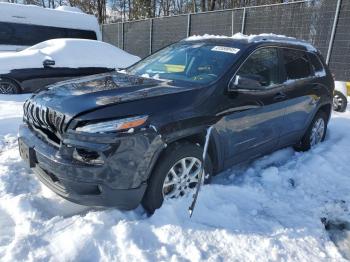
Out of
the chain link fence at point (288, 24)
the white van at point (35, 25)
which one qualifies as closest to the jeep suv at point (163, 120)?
the chain link fence at point (288, 24)

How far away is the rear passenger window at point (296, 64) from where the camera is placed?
4609mm

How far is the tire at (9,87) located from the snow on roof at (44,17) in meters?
3.14

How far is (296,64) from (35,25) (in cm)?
795

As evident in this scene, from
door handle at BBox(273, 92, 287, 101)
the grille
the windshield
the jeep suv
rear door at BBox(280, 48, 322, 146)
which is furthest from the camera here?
rear door at BBox(280, 48, 322, 146)

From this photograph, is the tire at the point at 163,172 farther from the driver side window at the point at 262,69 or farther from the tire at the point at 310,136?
the tire at the point at 310,136

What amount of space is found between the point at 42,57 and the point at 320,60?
5.66m

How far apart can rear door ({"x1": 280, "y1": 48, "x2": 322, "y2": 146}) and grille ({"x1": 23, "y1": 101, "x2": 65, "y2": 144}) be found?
278 cm

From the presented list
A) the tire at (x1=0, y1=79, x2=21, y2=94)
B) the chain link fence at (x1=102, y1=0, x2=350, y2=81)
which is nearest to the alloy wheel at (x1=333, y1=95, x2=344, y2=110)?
the chain link fence at (x1=102, y1=0, x2=350, y2=81)

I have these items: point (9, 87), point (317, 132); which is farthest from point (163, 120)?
point (9, 87)

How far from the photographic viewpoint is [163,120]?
3037mm

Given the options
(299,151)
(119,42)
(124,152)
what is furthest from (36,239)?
(119,42)

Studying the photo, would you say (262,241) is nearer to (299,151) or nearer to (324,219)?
(324,219)

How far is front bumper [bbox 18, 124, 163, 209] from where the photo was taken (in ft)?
9.19

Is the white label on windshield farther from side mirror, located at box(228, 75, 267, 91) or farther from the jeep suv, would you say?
side mirror, located at box(228, 75, 267, 91)
